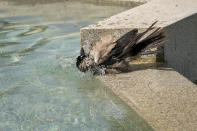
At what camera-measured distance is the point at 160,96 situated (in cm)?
346

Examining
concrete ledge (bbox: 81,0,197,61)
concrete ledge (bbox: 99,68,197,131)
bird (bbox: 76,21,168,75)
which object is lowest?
concrete ledge (bbox: 99,68,197,131)

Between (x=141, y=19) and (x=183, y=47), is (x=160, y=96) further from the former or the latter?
(x=141, y=19)

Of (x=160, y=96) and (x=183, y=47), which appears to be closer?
(x=160, y=96)

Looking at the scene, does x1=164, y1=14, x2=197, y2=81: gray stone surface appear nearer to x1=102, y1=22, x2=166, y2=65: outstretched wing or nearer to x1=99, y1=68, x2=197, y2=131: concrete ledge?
x1=102, y1=22, x2=166, y2=65: outstretched wing

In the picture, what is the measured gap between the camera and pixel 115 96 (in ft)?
11.9

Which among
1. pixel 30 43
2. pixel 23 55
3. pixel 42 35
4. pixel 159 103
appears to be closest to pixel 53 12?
pixel 42 35

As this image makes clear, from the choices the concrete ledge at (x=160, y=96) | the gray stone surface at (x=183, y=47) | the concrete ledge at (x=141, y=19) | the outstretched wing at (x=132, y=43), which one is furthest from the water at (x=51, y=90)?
the gray stone surface at (x=183, y=47)

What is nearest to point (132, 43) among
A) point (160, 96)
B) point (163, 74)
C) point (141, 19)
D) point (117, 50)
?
point (117, 50)

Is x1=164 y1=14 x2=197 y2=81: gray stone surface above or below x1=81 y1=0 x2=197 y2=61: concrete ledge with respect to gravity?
below

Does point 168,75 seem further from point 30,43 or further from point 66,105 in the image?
point 30,43

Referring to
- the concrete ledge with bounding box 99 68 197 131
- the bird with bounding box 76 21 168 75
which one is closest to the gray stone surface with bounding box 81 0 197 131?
the concrete ledge with bounding box 99 68 197 131

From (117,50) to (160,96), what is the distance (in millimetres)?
1092

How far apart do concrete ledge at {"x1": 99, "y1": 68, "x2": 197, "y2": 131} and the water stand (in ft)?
0.33

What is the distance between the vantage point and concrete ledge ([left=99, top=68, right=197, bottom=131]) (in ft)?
9.66
